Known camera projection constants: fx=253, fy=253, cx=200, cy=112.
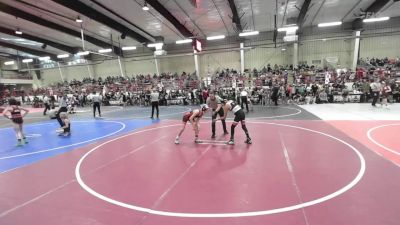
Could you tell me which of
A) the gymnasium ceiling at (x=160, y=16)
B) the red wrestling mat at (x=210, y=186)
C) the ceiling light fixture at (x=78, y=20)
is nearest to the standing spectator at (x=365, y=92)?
the gymnasium ceiling at (x=160, y=16)

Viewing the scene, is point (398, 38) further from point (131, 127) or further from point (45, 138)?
point (45, 138)

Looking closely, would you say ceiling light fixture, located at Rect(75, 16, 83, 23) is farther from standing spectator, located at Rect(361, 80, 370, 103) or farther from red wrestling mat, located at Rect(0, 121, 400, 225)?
standing spectator, located at Rect(361, 80, 370, 103)

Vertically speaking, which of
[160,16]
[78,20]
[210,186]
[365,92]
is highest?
[160,16]

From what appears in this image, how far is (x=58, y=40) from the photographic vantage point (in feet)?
93.8

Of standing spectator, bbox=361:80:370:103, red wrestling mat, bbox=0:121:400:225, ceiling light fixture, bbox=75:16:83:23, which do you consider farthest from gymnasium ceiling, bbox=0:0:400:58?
red wrestling mat, bbox=0:121:400:225

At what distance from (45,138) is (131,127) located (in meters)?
3.44

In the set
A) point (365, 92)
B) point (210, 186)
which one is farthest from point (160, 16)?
point (210, 186)

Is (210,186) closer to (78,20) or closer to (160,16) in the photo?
(160,16)

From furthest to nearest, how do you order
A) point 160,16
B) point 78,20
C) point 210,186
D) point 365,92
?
point 160,16
point 78,20
point 365,92
point 210,186

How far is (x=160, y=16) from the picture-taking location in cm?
2020

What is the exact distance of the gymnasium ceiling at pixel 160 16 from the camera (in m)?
17.9

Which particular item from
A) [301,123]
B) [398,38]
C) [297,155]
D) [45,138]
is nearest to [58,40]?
[45,138]

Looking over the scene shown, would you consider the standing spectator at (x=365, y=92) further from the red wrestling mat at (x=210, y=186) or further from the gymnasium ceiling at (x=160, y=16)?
the red wrestling mat at (x=210, y=186)

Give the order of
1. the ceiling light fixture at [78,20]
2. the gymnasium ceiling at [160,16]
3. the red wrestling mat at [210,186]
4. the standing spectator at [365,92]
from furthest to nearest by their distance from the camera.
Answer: the ceiling light fixture at [78,20]
the standing spectator at [365,92]
the gymnasium ceiling at [160,16]
the red wrestling mat at [210,186]
